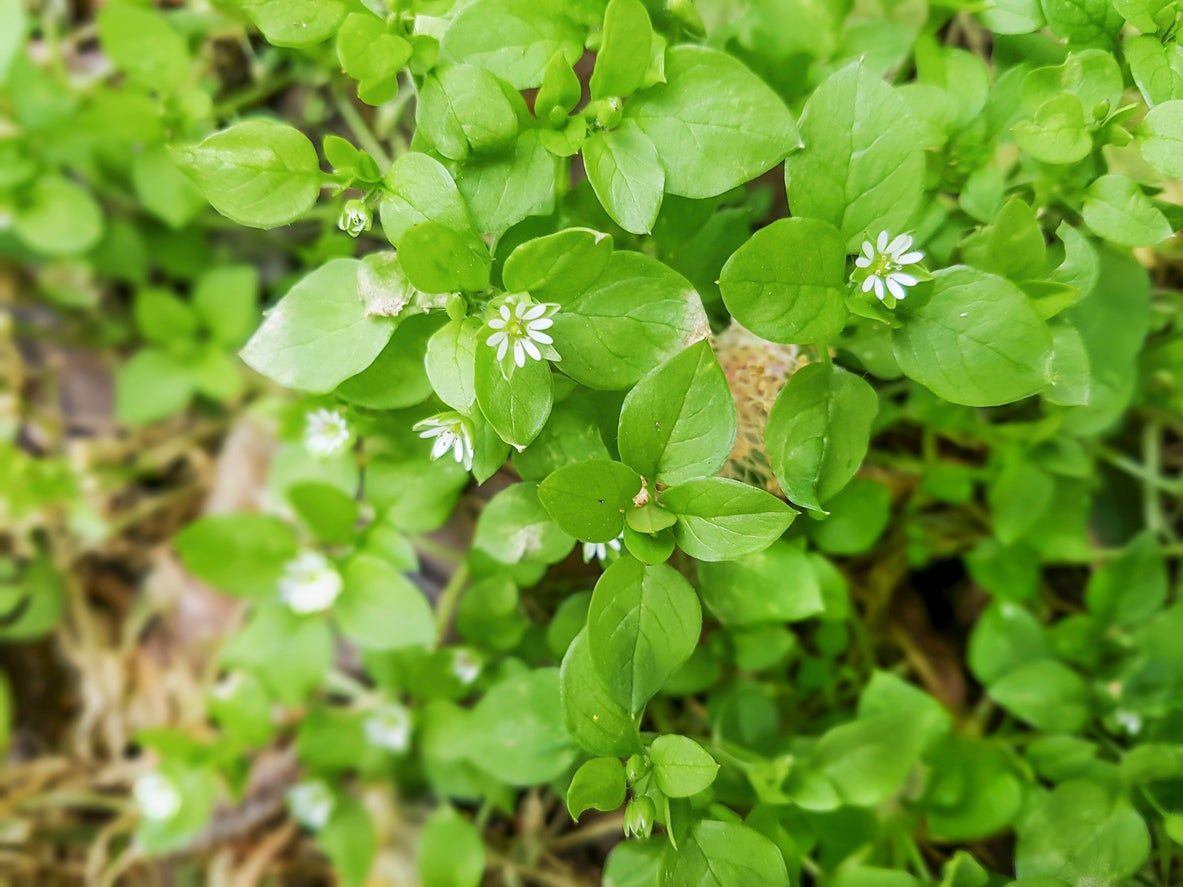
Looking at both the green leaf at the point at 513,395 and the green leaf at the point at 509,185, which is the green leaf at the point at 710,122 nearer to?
the green leaf at the point at 509,185

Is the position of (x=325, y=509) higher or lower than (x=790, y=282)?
lower

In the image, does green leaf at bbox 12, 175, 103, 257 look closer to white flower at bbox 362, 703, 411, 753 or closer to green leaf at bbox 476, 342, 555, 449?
white flower at bbox 362, 703, 411, 753

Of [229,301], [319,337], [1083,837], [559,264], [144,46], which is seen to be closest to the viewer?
[559,264]

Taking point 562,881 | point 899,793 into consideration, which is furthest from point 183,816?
point 899,793

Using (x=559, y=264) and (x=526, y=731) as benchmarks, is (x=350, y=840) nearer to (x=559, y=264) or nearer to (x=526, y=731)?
(x=526, y=731)

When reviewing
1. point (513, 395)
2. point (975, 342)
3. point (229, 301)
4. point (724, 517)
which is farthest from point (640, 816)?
point (229, 301)

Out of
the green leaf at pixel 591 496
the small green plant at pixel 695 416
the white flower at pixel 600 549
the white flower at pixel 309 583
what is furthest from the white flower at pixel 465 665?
the green leaf at pixel 591 496

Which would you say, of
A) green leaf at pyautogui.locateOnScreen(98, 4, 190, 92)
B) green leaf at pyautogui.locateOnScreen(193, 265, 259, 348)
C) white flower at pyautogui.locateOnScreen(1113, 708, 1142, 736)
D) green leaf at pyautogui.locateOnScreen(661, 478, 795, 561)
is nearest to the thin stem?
green leaf at pyautogui.locateOnScreen(98, 4, 190, 92)
